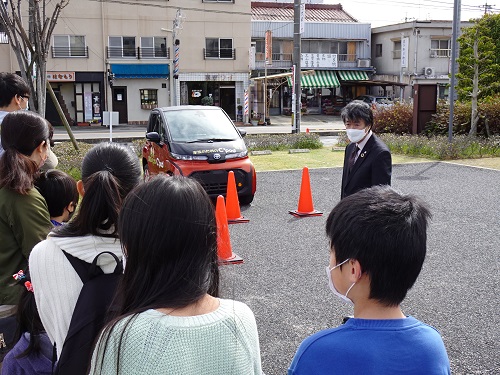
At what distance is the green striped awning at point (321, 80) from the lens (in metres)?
42.2

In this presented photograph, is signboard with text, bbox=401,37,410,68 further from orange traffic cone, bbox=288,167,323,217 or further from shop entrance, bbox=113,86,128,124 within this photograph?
orange traffic cone, bbox=288,167,323,217

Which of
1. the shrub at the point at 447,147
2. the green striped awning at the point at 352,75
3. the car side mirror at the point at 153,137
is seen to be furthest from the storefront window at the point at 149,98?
the car side mirror at the point at 153,137

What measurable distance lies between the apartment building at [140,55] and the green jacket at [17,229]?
3200 centimetres

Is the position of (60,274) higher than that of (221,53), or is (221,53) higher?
(221,53)

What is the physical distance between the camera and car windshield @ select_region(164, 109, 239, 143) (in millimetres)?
9750

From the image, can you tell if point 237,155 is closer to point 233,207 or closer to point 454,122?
point 233,207

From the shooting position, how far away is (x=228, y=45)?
3666 centimetres

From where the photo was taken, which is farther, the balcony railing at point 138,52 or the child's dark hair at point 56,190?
the balcony railing at point 138,52

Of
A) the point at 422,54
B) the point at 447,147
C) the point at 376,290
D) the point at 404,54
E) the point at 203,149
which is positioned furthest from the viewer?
the point at 422,54

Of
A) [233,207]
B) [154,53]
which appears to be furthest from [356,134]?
[154,53]

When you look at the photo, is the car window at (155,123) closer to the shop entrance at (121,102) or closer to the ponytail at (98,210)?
the ponytail at (98,210)

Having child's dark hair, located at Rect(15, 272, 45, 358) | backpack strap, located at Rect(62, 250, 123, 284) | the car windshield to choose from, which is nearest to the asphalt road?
backpack strap, located at Rect(62, 250, 123, 284)

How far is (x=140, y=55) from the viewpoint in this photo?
3528cm

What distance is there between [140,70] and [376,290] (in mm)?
35217
